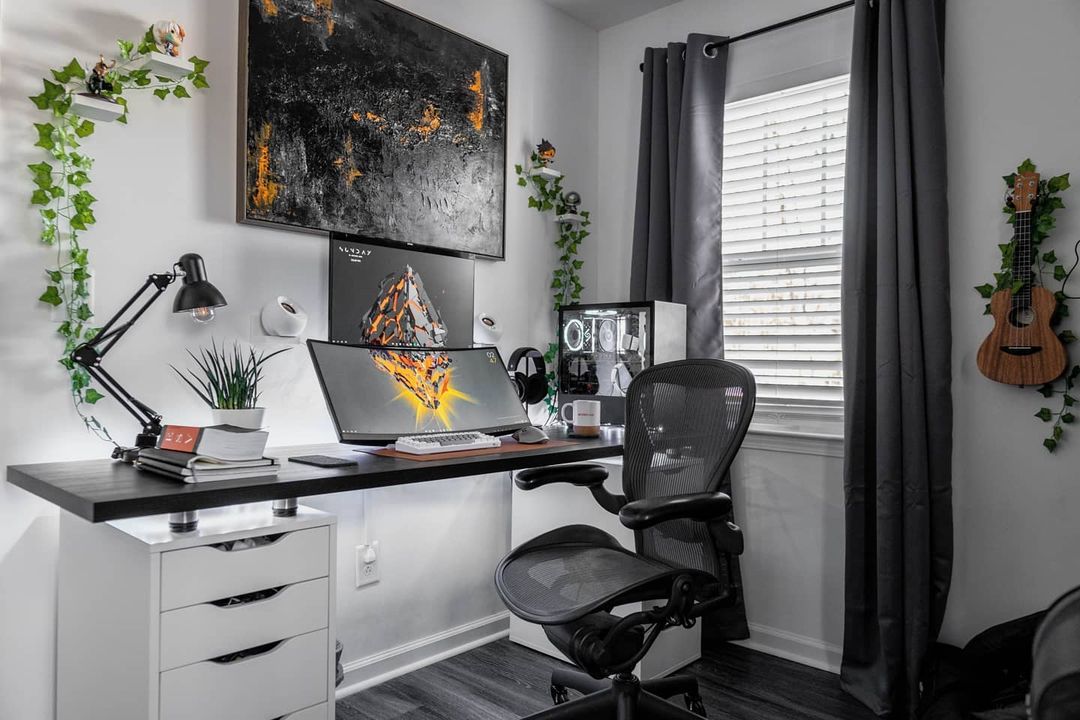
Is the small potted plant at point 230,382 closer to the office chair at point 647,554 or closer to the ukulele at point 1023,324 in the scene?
the office chair at point 647,554

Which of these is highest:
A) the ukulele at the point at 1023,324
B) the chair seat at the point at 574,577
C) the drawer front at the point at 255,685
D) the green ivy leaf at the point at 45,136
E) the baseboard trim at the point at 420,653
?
the green ivy leaf at the point at 45,136

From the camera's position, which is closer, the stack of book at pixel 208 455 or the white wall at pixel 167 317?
the stack of book at pixel 208 455

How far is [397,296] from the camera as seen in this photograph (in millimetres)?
2430

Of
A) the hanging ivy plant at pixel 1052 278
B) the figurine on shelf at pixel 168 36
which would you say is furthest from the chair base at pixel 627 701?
the figurine on shelf at pixel 168 36

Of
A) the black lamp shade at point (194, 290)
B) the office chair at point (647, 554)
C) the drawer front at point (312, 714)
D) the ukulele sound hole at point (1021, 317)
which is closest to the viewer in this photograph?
the office chair at point (647, 554)

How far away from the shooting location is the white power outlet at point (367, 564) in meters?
2.39

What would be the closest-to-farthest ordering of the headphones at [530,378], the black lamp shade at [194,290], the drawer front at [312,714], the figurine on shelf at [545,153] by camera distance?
the drawer front at [312,714] < the black lamp shade at [194,290] < the headphones at [530,378] < the figurine on shelf at [545,153]

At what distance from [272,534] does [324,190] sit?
1127 mm

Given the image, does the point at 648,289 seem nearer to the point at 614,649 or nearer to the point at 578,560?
the point at 578,560

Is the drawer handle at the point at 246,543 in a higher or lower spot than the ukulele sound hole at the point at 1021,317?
lower

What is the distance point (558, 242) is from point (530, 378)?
0.71 metres

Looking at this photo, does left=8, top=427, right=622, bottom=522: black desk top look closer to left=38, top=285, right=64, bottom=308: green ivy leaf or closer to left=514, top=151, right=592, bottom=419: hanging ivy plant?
left=38, top=285, right=64, bottom=308: green ivy leaf

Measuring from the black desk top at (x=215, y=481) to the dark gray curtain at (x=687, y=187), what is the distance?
3.49ft

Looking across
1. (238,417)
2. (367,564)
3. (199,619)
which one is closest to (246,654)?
(199,619)
